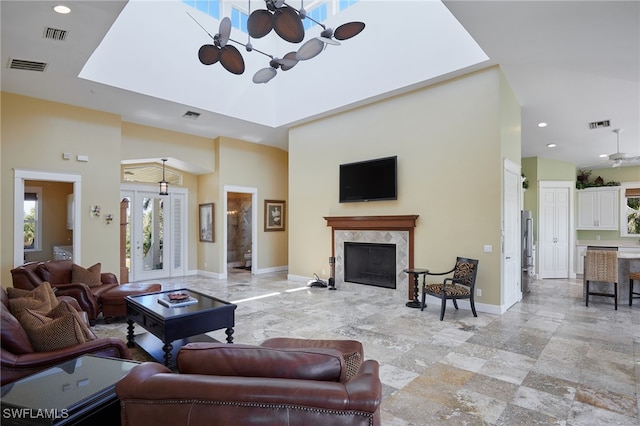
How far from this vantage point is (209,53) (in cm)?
381

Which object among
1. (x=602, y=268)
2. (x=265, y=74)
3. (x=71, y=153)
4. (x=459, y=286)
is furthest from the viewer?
(x=71, y=153)

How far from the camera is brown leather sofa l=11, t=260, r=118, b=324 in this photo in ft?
14.5

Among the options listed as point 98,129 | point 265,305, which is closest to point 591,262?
point 265,305

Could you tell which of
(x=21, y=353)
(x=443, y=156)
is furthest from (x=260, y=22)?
(x=443, y=156)

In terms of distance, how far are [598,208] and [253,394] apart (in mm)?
11572

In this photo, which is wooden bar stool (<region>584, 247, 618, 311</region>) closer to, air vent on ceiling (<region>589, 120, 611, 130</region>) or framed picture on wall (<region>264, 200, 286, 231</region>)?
air vent on ceiling (<region>589, 120, 611, 130</region>)

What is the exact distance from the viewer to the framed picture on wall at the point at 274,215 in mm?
Result: 9562

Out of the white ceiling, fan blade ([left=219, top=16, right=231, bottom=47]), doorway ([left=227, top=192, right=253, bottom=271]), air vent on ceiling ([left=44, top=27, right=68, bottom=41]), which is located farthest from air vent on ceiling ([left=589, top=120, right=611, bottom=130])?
doorway ([left=227, top=192, right=253, bottom=271])

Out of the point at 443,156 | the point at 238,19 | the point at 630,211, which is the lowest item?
the point at 630,211

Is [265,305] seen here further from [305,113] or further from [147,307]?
[305,113]

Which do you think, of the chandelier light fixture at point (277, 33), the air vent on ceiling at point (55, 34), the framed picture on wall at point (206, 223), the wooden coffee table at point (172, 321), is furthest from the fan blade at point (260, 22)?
the framed picture on wall at point (206, 223)

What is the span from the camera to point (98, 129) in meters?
6.55

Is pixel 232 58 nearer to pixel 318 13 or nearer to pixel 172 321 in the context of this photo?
pixel 172 321

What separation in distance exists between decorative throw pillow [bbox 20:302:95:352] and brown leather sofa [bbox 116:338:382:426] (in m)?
1.30
